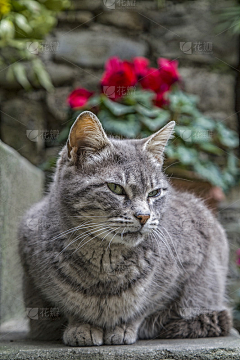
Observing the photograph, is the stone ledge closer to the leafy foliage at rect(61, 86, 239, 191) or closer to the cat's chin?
the cat's chin

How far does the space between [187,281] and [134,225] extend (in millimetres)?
513

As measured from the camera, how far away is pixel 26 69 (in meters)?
3.25

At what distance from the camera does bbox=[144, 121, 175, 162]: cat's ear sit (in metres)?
1.50

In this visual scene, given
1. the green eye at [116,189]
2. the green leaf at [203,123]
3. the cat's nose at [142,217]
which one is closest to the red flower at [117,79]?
the green leaf at [203,123]

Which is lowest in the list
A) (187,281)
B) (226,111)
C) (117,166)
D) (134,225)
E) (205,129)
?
(187,281)

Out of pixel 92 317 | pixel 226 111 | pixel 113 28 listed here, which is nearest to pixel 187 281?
pixel 92 317

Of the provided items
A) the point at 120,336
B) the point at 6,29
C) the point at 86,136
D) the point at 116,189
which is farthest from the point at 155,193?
the point at 6,29

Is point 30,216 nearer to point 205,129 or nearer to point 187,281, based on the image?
point 187,281

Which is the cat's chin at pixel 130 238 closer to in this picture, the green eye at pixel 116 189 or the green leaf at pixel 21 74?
the green eye at pixel 116 189

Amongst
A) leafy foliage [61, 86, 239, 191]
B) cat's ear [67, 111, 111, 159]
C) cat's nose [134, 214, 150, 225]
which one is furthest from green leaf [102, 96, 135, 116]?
cat's nose [134, 214, 150, 225]

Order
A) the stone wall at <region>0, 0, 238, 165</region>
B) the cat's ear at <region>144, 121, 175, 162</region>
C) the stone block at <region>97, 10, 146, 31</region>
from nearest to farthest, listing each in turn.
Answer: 1. the cat's ear at <region>144, 121, 175, 162</region>
2. the stone wall at <region>0, 0, 238, 165</region>
3. the stone block at <region>97, 10, 146, 31</region>

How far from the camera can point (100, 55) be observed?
10.9 feet

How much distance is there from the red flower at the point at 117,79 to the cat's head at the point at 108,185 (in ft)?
3.03

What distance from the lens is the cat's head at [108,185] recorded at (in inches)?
51.1
